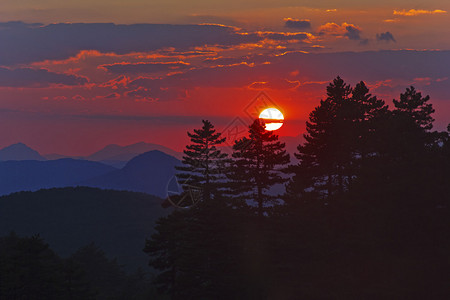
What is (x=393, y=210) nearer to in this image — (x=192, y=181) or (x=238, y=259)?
(x=238, y=259)

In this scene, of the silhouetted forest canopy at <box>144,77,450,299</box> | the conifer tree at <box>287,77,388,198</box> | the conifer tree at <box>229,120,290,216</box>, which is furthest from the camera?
the conifer tree at <box>229,120,290,216</box>

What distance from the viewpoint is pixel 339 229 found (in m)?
50.4

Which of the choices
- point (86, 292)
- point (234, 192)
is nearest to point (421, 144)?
point (234, 192)

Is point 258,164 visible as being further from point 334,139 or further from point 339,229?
point 339,229

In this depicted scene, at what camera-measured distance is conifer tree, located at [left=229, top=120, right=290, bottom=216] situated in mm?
65438

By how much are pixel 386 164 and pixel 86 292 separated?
36.7 meters

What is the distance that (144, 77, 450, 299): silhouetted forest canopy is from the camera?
45.5 meters

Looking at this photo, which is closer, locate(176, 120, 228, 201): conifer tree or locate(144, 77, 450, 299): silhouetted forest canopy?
locate(144, 77, 450, 299): silhouetted forest canopy

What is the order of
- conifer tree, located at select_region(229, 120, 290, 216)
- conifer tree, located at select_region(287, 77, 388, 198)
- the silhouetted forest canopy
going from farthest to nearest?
1. conifer tree, located at select_region(229, 120, 290, 216)
2. conifer tree, located at select_region(287, 77, 388, 198)
3. the silhouetted forest canopy

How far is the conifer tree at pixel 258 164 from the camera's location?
215ft

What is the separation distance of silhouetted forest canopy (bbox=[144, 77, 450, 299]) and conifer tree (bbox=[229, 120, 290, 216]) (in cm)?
348

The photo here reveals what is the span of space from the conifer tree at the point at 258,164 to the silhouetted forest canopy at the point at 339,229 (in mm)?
3478

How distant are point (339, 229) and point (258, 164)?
18.1 m

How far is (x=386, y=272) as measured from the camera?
45469 millimetres
